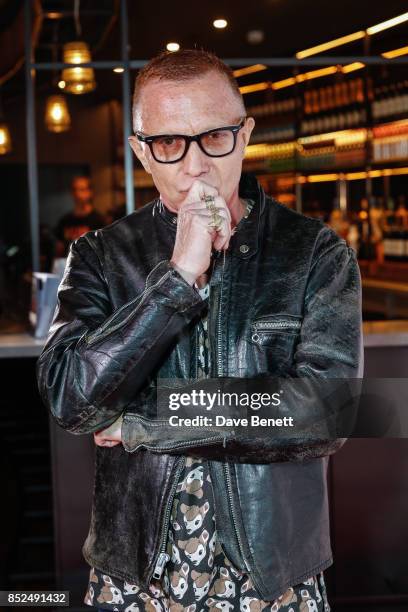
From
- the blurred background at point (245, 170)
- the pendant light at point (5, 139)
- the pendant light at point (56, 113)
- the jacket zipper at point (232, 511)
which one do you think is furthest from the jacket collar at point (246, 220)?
the pendant light at point (5, 139)

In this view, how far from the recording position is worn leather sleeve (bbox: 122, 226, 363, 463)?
98 centimetres

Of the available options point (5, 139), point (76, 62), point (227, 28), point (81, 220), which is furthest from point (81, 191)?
Result: point (5, 139)

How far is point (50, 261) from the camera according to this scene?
637 centimetres

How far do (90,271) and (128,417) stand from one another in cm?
21

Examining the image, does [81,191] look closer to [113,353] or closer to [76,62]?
[76,62]

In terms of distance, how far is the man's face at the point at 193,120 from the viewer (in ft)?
3.25

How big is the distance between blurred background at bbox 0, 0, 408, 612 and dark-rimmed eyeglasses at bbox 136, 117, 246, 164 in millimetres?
630

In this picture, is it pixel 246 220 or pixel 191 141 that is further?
pixel 246 220

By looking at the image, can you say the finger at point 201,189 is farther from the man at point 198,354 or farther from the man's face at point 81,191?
the man's face at point 81,191

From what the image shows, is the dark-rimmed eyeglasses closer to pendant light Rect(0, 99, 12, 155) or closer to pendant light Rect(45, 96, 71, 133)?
pendant light Rect(45, 96, 71, 133)

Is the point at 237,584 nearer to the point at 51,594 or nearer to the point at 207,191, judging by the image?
the point at 51,594

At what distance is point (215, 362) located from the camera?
41.3 inches

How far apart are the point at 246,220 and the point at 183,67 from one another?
21cm

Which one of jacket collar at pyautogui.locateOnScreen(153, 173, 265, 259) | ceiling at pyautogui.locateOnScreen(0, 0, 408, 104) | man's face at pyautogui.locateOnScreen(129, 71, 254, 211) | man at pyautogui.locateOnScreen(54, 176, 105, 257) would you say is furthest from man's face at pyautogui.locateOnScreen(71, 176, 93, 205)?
man's face at pyautogui.locateOnScreen(129, 71, 254, 211)
